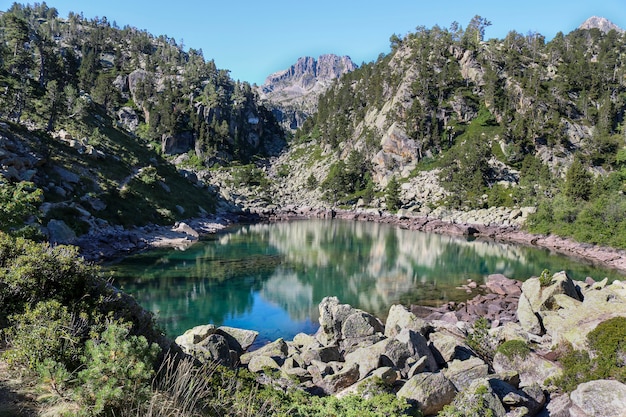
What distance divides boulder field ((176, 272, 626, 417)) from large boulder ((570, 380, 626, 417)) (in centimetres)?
3

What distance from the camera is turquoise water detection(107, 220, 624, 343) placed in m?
35.4

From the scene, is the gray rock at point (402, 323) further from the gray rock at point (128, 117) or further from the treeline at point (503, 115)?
the gray rock at point (128, 117)

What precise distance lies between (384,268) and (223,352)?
38.3 metres

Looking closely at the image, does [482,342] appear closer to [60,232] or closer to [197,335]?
[197,335]

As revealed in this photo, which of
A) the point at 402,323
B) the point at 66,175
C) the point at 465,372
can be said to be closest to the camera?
the point at 465,372

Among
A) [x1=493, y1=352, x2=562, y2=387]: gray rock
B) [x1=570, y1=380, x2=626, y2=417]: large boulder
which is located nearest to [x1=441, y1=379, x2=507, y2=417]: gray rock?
[x1=570, y1=380, x2=626, y2=417]: large boulder

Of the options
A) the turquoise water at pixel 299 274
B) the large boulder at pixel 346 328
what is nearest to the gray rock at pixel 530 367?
A: the large boulder at pixel 346 328

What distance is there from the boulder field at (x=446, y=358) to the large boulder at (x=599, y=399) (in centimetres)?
3

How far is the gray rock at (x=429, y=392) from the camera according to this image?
14.1 meters

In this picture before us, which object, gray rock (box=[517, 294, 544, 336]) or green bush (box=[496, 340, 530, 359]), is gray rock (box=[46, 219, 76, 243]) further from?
gray rock (box=[517, 294, 544, 336])

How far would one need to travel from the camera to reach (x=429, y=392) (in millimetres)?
14352

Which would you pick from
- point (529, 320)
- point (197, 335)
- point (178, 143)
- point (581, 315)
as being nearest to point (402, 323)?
point (529, 320)

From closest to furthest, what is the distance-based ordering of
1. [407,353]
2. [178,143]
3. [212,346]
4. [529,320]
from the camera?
[212,346] → [407,353] → [529,320] → [178,143]

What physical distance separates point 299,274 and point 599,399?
38.3m
